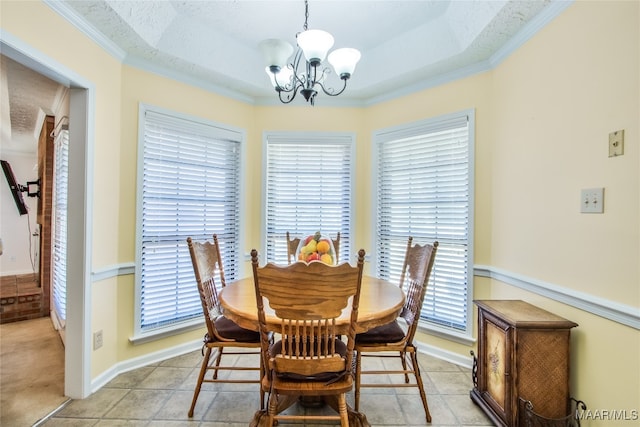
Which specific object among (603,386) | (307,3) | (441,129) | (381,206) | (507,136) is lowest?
(603,386)

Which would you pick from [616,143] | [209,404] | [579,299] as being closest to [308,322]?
[209,404]

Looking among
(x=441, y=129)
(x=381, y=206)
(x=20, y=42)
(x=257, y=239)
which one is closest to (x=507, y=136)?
(x=441, y=129)

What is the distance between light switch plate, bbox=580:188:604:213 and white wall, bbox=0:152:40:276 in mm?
7346

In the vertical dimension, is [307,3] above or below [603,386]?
above

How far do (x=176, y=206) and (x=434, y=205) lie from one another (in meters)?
2.40

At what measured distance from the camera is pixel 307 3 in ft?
7.45

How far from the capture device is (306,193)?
3264 mm

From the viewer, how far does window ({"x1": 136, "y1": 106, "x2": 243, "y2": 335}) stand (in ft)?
8.25

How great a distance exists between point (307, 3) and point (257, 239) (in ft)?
7.33

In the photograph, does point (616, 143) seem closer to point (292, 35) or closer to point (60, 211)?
point (292, 35)

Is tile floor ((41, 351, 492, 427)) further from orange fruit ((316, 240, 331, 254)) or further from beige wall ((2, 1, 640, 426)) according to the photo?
orange fruit ((316, 240, 331, 254))

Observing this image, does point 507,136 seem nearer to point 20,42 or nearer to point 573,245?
point 573,245

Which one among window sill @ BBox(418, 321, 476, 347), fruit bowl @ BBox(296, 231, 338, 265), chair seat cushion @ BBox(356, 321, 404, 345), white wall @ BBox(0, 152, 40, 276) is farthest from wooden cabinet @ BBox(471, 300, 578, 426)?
white wall @ BBox(0, 152, 40, 276)

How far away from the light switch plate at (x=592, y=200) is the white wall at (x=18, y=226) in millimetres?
7346
